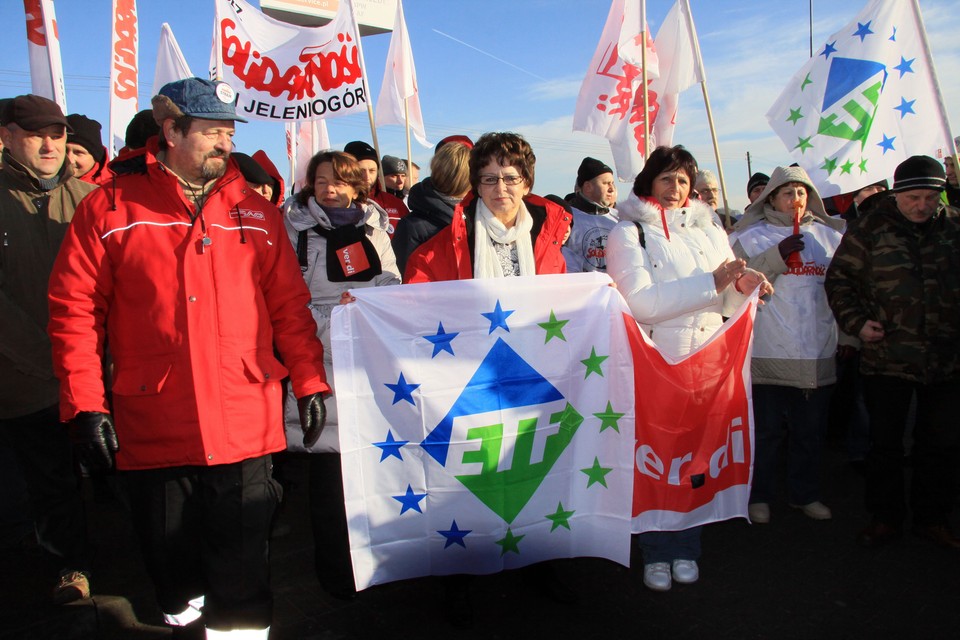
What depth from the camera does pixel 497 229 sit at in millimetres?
3254

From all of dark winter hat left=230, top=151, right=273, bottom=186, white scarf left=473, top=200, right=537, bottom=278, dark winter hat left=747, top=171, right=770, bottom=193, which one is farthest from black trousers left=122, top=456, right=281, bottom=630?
dark winter hat left=747, top=171, right=770, bottom=193

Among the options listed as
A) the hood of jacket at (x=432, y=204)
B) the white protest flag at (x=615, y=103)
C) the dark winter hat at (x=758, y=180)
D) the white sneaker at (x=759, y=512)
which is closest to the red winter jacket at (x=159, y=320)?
the hood of jacket at (x=432, y=204)

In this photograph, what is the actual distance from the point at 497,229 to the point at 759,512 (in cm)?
253

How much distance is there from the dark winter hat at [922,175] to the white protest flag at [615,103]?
276 centimetres

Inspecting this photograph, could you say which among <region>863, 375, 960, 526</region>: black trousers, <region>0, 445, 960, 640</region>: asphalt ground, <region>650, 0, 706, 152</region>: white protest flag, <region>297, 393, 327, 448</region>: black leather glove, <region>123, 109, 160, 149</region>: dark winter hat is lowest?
<region>0, 445, 960, 640</region>: asphalt ground

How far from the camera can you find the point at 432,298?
3.00 m

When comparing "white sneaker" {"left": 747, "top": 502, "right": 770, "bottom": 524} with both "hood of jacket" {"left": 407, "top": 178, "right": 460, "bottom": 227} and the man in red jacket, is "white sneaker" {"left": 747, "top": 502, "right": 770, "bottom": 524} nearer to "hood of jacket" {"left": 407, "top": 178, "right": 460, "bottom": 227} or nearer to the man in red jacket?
"hood of jacket" {"left": 407, "top": 178, "right": 460, "bottom": 227}

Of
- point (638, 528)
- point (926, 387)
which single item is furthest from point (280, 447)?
point (926, 387)

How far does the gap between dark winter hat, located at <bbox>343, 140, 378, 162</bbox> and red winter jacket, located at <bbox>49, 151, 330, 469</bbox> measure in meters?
3.03

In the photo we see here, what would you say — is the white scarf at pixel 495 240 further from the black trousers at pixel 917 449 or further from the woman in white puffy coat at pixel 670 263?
the black trousers at pixel 917 449

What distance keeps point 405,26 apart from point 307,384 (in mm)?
6188

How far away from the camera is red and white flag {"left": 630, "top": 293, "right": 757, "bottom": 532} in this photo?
3.28 metres

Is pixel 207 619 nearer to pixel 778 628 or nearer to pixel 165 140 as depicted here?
pixel 165 140

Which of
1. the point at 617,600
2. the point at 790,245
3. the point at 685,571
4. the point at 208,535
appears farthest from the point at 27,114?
the point at 790,245
